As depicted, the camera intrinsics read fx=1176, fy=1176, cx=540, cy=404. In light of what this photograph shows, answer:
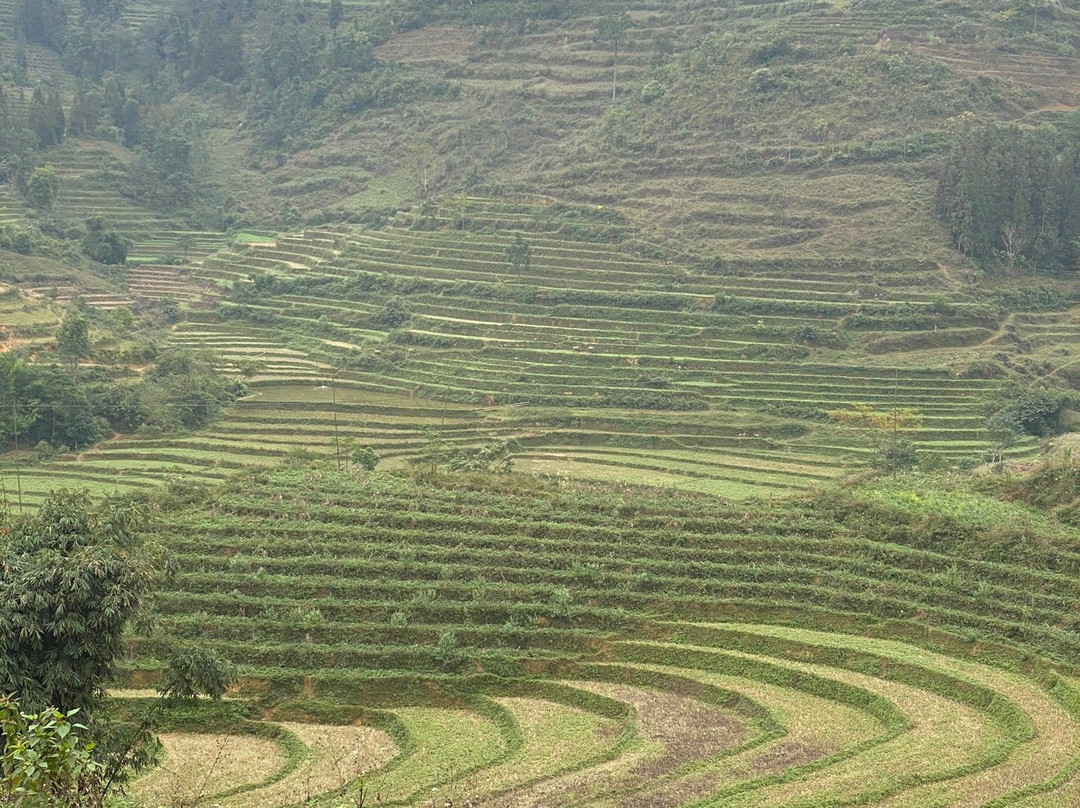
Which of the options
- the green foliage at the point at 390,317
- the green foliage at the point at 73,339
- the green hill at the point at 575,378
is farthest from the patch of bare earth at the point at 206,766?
the green foliage at the point at 390,317

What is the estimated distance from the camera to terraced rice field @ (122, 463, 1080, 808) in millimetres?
13664

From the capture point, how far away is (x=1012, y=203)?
3991 cm

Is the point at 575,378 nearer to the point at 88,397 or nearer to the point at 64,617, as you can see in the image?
the point at 88,397

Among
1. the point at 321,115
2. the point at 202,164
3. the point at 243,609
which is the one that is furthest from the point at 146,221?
the point at 243,609

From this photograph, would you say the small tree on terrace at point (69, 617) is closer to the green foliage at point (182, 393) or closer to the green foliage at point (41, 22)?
the green foliage at point (182, 393)

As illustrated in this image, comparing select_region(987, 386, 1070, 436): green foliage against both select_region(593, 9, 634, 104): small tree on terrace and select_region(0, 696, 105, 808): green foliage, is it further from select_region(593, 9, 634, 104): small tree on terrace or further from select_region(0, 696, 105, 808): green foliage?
select_region(593, 9, 634, 104): small tree on terrace

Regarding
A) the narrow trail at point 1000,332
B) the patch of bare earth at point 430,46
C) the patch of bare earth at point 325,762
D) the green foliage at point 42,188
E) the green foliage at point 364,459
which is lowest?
the patch of bare earth at point 325,762

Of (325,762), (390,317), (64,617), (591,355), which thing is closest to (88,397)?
(390,317)

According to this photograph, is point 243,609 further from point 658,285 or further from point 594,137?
point 594,137

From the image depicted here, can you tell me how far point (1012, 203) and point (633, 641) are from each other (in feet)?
93.6

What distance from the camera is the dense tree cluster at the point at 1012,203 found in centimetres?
3950

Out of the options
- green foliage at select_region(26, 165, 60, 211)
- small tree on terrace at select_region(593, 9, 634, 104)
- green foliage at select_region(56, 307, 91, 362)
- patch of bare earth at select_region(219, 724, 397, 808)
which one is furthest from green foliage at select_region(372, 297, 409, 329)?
patch of bare earth at select_region(219, 724, 397, 808)

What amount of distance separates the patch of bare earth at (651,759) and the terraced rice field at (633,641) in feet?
0.14

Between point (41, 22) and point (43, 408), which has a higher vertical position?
point (41, 22)
